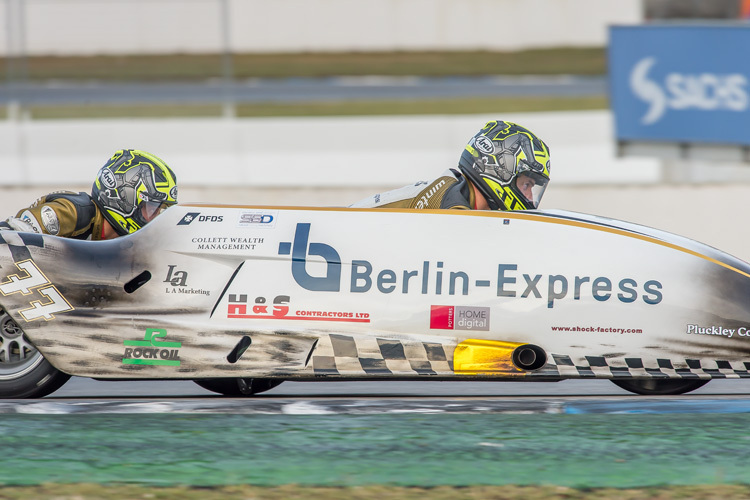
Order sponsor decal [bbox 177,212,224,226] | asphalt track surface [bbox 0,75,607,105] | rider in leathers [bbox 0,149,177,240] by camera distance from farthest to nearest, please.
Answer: asphalt track surface [bbox 0,75,607,105] → rider in leathers [bbox 0,149,177,240] → sponsor decal [bbox 177,212,224,226]

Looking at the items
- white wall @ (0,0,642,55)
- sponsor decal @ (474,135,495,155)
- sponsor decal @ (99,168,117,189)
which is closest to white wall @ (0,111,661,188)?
white wall @ (0,0,642,55)

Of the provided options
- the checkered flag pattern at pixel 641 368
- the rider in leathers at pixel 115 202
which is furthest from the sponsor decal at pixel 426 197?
the rider in leathers at pixel 115 202

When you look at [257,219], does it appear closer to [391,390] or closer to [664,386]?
[391,390]

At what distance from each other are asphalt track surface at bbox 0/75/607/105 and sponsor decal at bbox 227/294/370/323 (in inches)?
364

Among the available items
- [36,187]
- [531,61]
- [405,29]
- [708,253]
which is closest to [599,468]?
[708,253]

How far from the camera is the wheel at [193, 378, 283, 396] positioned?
6.05 m

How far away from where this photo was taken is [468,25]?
73.7 feet

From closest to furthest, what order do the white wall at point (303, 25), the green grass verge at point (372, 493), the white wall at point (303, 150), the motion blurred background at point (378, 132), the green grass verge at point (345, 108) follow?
1. the green grass verge at point (372, 493)
2. the motion blurred background at point (378, 132)
3. the white wall at point (303, 150)
4. the green grass verge at point (345, 108)
5. the white wall at point (303, 25)

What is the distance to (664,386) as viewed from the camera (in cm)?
587

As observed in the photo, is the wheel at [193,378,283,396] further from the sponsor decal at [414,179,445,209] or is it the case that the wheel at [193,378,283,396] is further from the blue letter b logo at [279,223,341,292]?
the sponsor decal at [414,179,445,209]

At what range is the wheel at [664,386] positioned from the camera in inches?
230

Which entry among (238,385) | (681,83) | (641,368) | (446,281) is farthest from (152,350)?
(681,83)

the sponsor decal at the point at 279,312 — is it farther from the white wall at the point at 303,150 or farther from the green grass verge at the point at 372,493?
the white wall at the point at 303,150

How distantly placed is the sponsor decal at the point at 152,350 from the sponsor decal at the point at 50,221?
75cm
